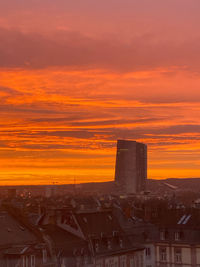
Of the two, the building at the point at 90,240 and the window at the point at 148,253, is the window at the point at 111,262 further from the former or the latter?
the window at the point at 148,253

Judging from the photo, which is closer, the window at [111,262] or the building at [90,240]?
the building at [90,240]

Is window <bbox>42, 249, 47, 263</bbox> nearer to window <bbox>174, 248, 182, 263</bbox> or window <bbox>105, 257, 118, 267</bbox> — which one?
window <bbox>105, 257, 118, 267</bbox>

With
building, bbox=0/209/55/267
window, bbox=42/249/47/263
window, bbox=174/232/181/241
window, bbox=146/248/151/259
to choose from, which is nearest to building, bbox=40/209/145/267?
window, bbox=42/249/47/263

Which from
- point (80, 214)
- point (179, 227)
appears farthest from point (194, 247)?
point (80, 214)

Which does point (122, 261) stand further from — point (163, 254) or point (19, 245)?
point (19, 245)

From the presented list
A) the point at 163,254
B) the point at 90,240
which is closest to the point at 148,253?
the point at 163,254

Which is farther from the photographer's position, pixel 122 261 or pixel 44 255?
pixel 122 261

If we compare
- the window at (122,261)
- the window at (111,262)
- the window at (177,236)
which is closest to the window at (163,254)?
the window at (177,236)

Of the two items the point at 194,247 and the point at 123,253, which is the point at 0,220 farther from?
the point at 194,247

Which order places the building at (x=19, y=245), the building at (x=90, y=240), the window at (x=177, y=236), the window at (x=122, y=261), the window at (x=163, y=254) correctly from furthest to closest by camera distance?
1. the window at (x=177, y=236)
2. the window at (x=163, y=254)
3. the window at (x=122, y=261)
4. the building at (x=90, y=240)
5. the building at (x=19, y=245)

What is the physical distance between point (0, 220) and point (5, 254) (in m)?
7.15

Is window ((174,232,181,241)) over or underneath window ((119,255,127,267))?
over

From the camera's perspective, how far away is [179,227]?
109625 mm

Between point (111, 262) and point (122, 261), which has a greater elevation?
point (122, 261)
